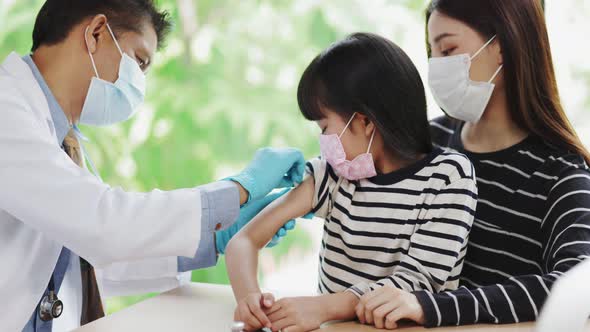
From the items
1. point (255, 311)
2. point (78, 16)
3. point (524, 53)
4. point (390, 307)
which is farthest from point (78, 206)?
point (524, 53)

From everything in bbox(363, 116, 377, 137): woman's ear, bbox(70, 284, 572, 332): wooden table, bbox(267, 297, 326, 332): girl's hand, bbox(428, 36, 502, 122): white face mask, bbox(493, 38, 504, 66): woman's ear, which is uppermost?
bbox(493, 38, 504, 66): woman's ear

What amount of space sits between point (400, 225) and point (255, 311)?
367 millimetres

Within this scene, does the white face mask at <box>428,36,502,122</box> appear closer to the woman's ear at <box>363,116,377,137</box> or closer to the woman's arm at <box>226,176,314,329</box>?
the woman's ear at <box>363,116,377,137</box>

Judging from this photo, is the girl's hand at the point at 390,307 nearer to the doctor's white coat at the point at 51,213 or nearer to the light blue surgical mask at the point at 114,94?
the doctor's white coat at the point at 51,213

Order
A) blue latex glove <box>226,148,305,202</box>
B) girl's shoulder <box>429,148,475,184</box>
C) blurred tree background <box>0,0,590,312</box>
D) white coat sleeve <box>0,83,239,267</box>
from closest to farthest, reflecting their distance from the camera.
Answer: white coat sleeve <box>0,83,239,267</box>
girl's shoulder <box>429,148,475,184</box>
blue latex glove <box>226,148,305,202</box>
blurred tree background <box>0,0,590,312</box>

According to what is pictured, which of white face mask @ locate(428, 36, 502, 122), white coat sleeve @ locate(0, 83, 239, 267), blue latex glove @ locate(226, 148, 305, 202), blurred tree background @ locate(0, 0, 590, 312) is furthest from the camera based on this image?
blurred tree background @ locate(0, 0, 590, 312)

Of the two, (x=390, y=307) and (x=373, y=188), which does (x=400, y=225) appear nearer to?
(x=373, y=188)

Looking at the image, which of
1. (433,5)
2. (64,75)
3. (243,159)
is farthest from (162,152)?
(433,5)

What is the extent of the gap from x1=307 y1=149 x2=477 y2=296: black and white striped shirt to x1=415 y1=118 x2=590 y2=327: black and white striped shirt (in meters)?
0.11

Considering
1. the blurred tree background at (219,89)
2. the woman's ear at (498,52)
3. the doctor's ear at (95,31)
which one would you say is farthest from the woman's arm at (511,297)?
the blurred tree background at (219,89)

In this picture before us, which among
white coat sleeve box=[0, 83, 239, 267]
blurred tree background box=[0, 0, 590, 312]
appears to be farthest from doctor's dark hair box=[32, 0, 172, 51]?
blurred tree background box=[0, 0, 590, 312]

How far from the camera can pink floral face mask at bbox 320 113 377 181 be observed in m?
1.46

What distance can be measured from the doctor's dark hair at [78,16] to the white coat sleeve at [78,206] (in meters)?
0.29

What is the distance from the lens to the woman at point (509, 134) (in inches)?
56.6
